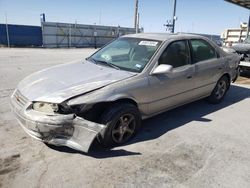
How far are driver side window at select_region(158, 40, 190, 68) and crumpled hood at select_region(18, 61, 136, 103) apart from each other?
2.54 ft

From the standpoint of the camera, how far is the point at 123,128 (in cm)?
356

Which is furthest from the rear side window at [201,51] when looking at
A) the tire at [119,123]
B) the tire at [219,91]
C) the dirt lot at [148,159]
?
the tire at [119,123]

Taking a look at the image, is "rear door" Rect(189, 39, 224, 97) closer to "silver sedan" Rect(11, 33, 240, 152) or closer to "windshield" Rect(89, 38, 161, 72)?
"silver sedan" Rect(11, 33, 240, 152)

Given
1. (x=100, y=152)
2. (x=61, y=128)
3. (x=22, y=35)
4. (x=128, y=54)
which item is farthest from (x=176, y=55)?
(x=22, y=35)

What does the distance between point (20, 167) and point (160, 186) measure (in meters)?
1.71

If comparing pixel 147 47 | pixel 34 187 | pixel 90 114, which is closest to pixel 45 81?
pixel 90 114

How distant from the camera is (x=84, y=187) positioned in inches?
104

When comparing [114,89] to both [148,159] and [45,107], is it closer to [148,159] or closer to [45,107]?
[45,107]

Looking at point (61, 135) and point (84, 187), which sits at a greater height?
point (61, 135)

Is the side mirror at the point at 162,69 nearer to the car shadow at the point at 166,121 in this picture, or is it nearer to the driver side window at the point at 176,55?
the driver side window at the point at 176,55

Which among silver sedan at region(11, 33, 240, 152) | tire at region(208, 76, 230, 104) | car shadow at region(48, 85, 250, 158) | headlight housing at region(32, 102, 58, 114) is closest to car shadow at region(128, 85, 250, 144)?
car shadow at region(48, 85, 250, 158)

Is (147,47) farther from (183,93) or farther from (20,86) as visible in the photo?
(20,86)

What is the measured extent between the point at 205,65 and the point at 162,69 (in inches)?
62.0

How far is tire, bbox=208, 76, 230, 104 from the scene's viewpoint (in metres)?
5.50
